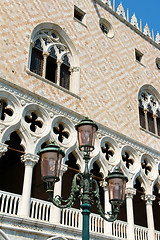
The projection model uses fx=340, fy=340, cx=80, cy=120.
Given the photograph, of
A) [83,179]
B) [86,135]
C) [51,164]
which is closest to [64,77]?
[86,135]

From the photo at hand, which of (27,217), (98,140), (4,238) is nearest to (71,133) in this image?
(98,140)

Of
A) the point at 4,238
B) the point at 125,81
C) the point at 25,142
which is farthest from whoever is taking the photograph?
the point at 125,81

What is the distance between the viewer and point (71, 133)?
329 inches

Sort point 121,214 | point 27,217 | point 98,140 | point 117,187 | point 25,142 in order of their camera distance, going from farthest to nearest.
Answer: point 121,214, point 98,140, point 25,142, point 27,217, point 117,187

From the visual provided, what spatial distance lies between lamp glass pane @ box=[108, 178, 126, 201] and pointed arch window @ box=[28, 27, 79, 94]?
4466mm

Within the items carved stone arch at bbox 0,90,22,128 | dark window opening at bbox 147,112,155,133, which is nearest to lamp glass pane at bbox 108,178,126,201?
carved stone arch at bbox 0,90,22,128

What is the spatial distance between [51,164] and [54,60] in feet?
18.2

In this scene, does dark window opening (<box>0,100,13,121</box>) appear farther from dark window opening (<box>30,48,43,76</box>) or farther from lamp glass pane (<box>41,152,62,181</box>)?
lamp glass pane (<box>41,152,62,181</box>)

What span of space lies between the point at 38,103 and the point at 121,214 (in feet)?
14.5

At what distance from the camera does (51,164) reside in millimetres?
4242

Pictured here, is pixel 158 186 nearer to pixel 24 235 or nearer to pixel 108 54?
pixel 108 54

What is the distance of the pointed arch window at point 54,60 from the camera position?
29.0ft

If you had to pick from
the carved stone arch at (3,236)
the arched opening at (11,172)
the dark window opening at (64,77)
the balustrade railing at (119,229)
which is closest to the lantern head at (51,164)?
the carved stone arch at (3,236)

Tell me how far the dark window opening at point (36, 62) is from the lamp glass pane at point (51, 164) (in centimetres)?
471
